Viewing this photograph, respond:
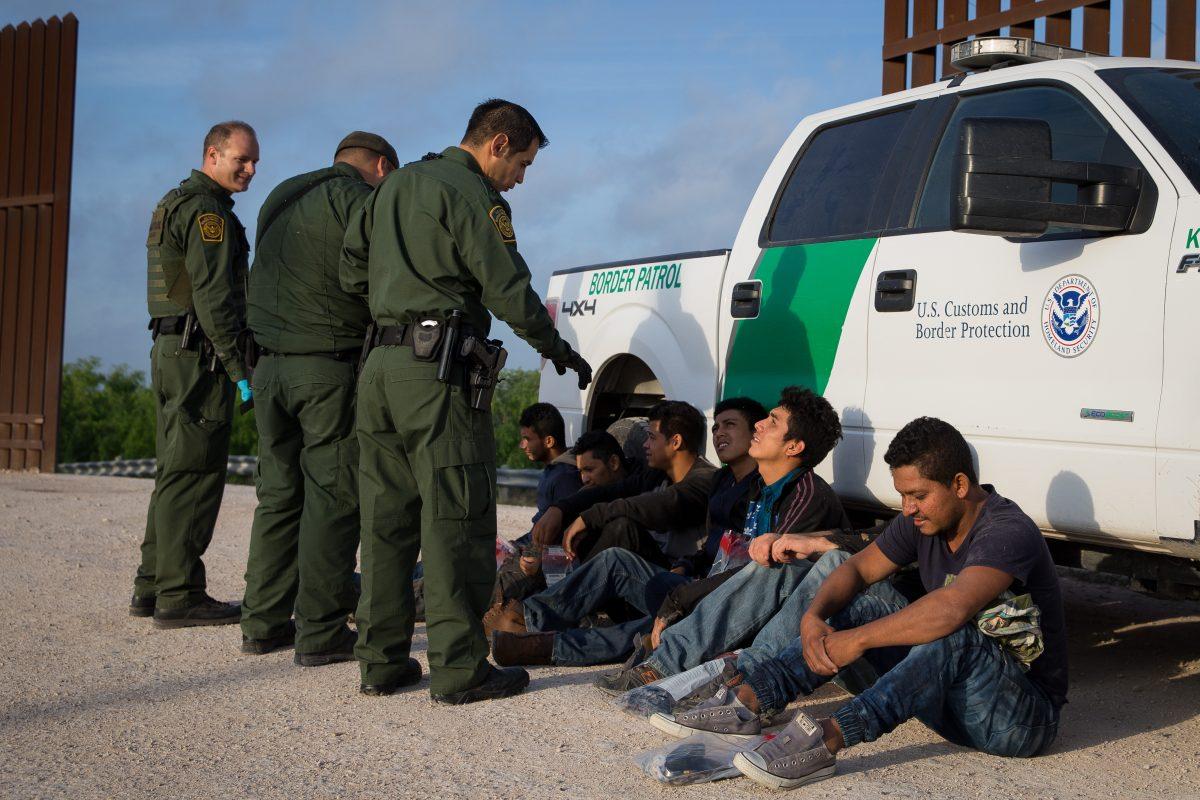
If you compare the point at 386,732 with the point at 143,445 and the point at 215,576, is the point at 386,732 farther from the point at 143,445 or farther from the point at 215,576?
the point at 143,445

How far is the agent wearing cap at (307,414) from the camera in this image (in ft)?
16.3

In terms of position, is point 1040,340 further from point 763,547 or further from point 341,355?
point 341,355

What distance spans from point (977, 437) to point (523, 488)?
8115 millimetres

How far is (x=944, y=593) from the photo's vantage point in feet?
11.7

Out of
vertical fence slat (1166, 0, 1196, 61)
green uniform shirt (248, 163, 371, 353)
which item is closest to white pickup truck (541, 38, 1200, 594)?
green uniform shirt (248, 163, 371, 353)

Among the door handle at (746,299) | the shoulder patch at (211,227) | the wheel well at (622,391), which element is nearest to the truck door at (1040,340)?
the door handle at (746,299)

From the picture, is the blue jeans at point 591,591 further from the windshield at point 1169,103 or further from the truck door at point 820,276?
the windshield at point 1169,103

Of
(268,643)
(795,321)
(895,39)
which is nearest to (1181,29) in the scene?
(895,39)

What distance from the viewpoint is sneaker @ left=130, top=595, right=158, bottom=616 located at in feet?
20.0

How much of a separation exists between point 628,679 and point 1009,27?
4.62m

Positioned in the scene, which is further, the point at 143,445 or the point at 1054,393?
the point at 143,445

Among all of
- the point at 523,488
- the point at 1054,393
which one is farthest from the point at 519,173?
the point at 523,488

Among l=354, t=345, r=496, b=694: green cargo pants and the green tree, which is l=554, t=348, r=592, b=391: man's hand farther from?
the green tree

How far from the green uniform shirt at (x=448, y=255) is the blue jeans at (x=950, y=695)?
4.71ft
